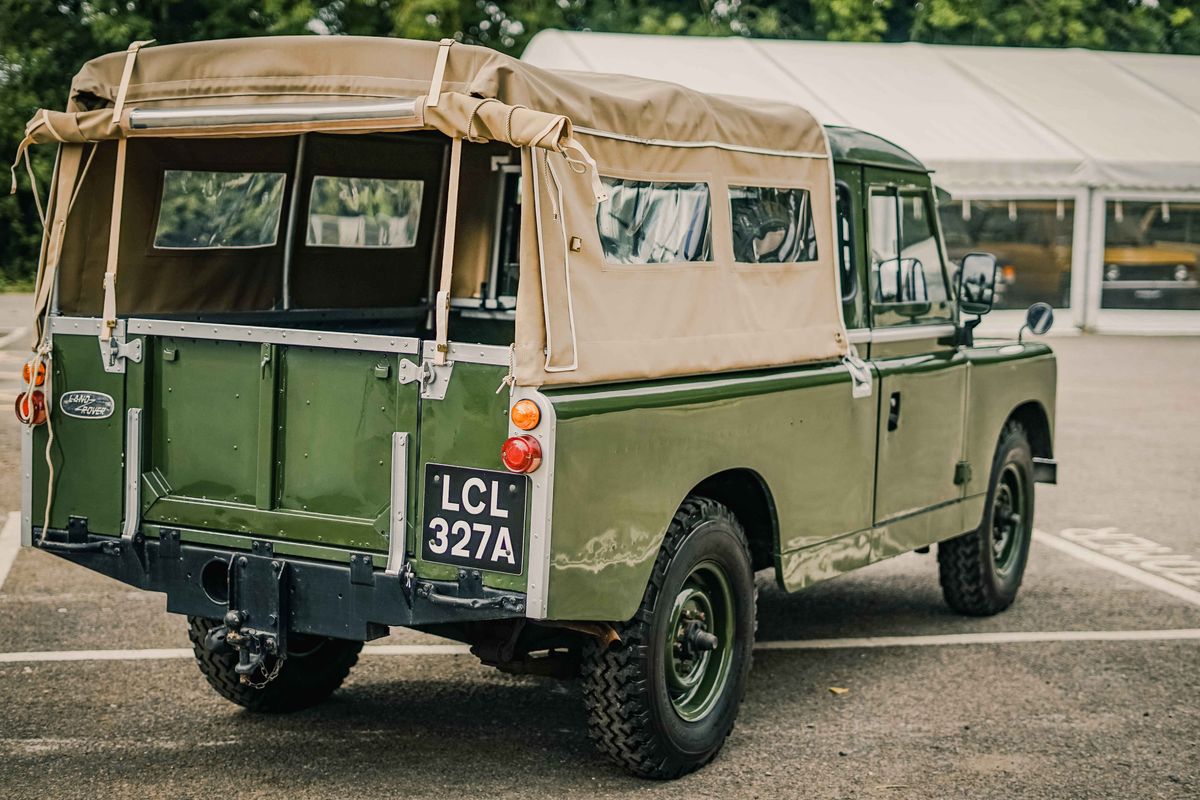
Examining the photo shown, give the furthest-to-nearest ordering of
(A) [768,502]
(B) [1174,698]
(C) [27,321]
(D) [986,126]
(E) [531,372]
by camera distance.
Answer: (D) [986,126] < (C) [27,321] < (B) [1174,698] < (A) [768,502] < (E) [531,372]

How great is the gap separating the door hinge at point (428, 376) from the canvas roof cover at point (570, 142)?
259mm

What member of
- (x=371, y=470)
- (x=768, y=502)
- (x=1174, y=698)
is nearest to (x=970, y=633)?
(x=1174, y=698)

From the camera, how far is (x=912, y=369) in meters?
6.52

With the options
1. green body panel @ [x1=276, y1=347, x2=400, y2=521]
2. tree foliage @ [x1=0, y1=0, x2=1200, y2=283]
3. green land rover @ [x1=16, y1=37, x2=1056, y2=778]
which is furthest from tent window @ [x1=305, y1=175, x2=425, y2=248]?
tree foliage @ [x1=0, y1=0, x2=1200, y2=283]

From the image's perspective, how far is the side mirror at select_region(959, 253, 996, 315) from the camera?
6.99m

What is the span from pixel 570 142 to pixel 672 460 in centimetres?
109

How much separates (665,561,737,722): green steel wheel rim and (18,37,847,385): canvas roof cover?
741mm

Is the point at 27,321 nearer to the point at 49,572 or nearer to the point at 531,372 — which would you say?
the point at 49,572

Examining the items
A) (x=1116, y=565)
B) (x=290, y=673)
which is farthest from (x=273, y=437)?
(x=1116, y=565)

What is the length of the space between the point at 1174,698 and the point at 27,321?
1829 cm

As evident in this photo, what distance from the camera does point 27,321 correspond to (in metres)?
21.2

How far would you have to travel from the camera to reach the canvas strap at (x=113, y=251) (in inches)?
200

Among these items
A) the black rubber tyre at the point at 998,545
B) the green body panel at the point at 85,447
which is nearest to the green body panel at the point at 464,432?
the green body panel at the point at 85,447

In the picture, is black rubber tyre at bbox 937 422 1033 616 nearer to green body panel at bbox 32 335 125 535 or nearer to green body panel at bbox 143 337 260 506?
green body panel at bbox 143 337 260 506
